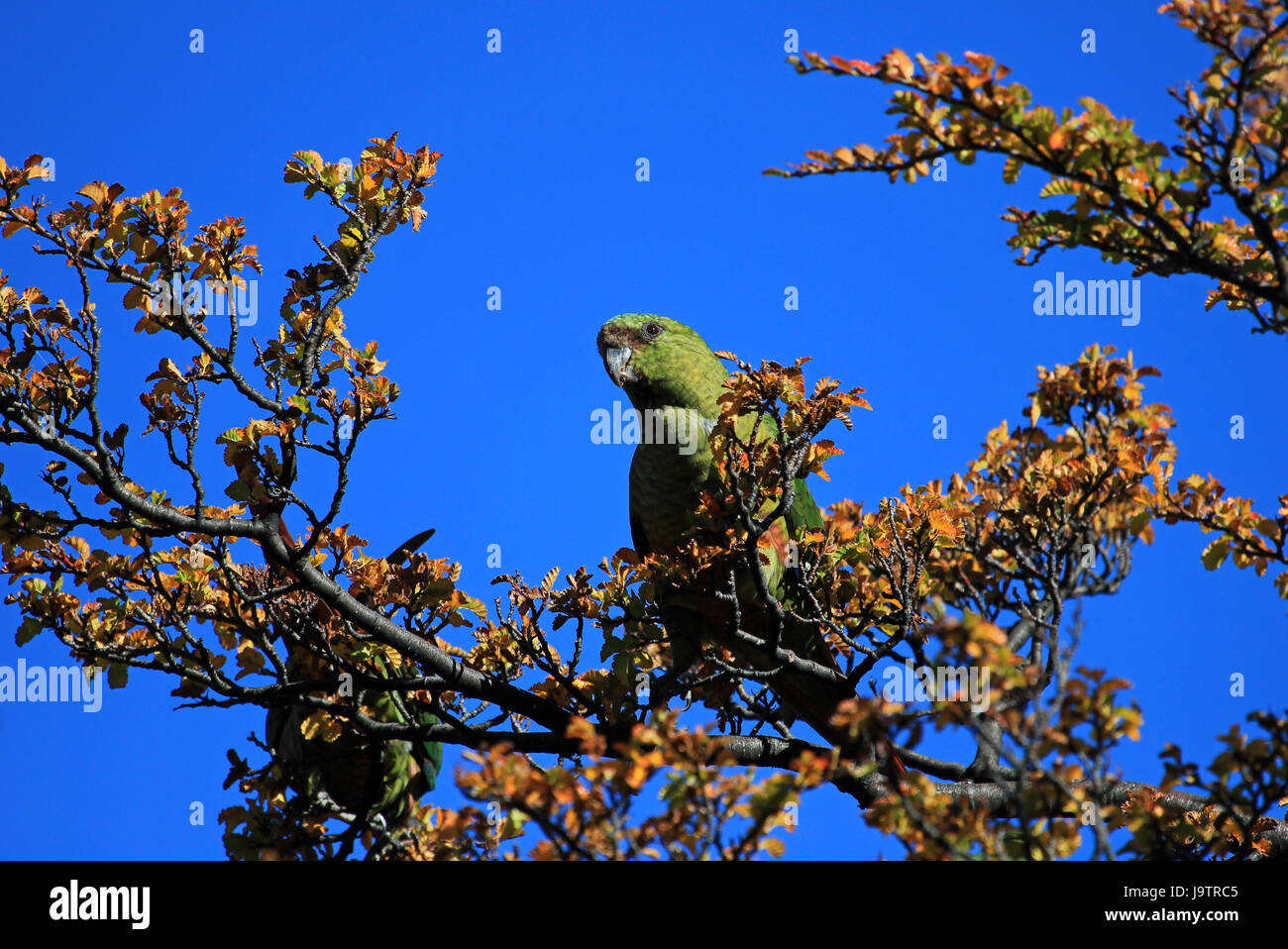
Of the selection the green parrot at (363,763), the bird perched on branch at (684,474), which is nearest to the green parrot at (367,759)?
the green parrot at (363,763)

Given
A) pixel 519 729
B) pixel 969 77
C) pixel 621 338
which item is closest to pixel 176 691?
pixel 519 729

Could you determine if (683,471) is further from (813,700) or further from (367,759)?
(367,759)

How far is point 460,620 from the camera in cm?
505

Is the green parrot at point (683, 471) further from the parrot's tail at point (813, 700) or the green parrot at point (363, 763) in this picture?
the green parrot at point (363, 763)

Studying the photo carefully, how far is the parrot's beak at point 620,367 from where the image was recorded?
6.38 m

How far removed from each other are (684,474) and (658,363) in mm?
725

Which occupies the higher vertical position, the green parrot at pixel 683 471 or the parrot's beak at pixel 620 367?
A: the parrot's beak at pixel 620 367

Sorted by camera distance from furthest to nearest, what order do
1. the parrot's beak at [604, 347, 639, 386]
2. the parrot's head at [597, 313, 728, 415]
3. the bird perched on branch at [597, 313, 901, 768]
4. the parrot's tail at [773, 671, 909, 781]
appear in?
the parrot's beak at [604, 347, 639, 386]
the parrot's head at [597, 313, 728, 415]
the bird perched on branch at [597, 313, 901, 768]
the parrot's tail at [773, 671, 909, 781]

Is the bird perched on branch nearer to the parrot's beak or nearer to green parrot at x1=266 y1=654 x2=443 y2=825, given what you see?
the parrot's beak

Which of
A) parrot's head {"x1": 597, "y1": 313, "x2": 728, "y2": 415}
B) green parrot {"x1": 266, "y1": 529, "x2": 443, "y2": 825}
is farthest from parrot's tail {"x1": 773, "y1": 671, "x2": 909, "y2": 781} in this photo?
green parrot {"x1": 266, "y1": 529, "x2": 443, "y2": 825}

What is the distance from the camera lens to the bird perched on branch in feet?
19.2
